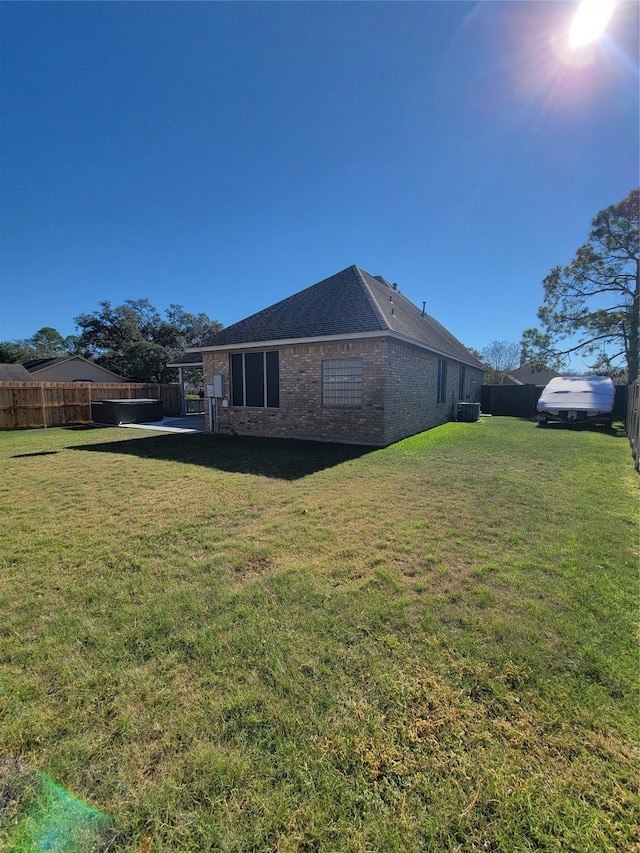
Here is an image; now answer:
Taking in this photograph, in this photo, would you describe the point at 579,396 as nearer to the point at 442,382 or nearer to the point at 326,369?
the point at 442,382

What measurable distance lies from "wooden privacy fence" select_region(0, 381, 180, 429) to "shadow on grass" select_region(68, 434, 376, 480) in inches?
270

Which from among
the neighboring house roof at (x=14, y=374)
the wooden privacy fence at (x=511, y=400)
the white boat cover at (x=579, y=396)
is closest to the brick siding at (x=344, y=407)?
the white boat cover at (x=579, y=396)

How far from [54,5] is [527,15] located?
883 cm

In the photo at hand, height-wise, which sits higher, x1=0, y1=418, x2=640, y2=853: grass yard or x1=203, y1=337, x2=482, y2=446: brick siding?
x1=203, y1=337, x2=482, y2=446: brick siding

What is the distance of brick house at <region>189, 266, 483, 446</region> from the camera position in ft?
31.4

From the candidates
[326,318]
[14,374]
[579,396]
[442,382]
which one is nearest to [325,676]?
[326,318]

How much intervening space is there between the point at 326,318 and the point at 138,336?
2784 cm

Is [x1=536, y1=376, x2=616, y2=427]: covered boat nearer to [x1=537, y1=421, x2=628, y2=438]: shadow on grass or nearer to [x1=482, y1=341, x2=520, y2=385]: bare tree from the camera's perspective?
[x1=537, y1=421, x2=628, y2=438]: shadow on grass

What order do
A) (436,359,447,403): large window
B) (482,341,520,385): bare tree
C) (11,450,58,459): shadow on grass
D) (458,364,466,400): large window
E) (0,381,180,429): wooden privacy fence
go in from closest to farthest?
(11,450,58,459): shadow on grass, (0,381,180,429): wooden privacy fence, (436,359,447,403): large window, (458,364,466,400): large window, (482,341,520,385): bare tree

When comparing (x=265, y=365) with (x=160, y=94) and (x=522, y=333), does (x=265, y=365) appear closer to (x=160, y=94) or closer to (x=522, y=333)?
(x=160, y=94)

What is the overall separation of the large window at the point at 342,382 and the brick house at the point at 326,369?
0.03 meters

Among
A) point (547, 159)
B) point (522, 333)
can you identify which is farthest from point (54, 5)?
point (522, 333)

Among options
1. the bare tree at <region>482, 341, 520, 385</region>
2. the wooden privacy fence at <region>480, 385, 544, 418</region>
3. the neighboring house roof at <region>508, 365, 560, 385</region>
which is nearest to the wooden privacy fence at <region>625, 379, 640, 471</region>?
the wooden privacy fence at <region>480, 385, 544, 418</region>

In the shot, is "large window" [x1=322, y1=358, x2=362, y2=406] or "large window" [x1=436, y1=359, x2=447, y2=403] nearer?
"large window" [x1=322, y1=358, x2=362, y2=406]
